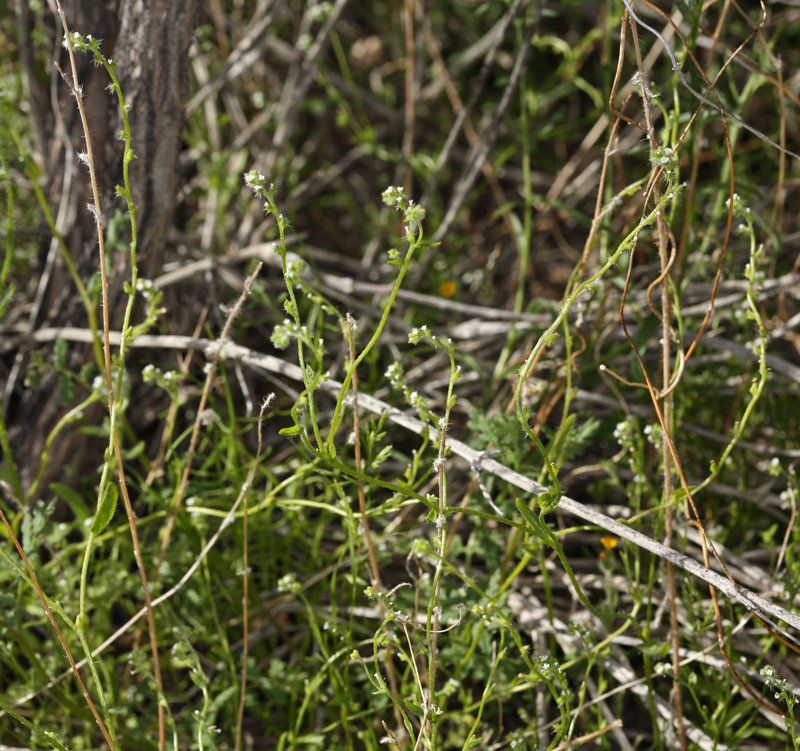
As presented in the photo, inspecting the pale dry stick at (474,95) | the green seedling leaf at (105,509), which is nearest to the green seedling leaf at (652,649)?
the green seedling leaf at (105,509)

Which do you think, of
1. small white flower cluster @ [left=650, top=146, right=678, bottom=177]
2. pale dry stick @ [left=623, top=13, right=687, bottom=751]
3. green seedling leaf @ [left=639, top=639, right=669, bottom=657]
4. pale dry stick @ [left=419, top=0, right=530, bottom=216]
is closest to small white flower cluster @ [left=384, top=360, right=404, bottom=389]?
pale dry stick @ [left=623, top=13, right=687, bottom=751]

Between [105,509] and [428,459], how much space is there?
2.30 feet

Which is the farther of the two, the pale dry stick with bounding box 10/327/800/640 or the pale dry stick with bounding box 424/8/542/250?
the pale dry stick with bounding box 424/8/542/250

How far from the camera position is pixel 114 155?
1.66 metres

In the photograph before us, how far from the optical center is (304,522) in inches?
65.6

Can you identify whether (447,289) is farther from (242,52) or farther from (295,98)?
(242,52)

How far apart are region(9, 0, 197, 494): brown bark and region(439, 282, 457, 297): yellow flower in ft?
2.68

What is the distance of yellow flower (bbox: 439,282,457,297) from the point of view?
7.00ft

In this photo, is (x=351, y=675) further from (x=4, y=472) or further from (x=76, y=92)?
(x=76, y=92)

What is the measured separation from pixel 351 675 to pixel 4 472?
2.85 ft

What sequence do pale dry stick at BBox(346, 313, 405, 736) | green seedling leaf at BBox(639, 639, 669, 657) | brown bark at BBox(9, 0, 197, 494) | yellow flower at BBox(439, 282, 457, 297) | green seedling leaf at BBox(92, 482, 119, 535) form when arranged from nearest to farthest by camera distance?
1. green seedling leaf at BBox(92, 482, 119, 535)
2. pale dry stick at BBox(346, 313, 405, 736)
3. green seedling leaf at BBox(639, 639, 669, 657)
4. brown bark at BBox(9, 0, 197, 494)
5. yellow flower at BBox(439, 282, 457, 297)

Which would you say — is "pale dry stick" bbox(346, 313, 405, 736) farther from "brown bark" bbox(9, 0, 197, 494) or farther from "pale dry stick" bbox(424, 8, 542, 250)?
"pale dry stick" bbox(424, 8, 542, 250)

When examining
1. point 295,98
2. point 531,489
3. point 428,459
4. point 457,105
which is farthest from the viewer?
point 457,105

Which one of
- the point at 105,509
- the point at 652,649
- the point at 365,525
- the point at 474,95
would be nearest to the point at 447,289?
the point at 474,95
